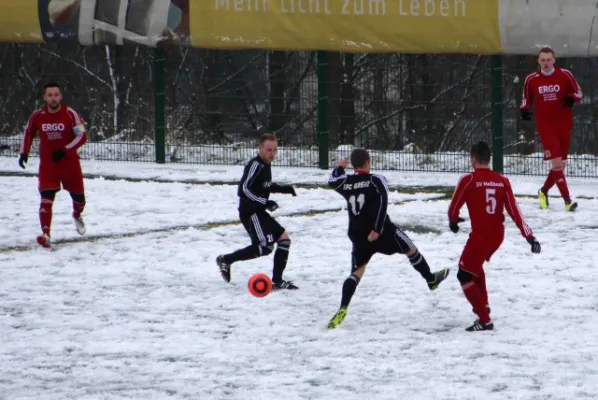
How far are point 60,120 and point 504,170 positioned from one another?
795cm

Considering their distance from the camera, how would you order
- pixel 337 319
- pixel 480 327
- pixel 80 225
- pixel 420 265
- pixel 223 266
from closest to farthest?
pixel 480 327, pixel 337 319, pixel 420 265, pixel 223 266, pixel 80 225

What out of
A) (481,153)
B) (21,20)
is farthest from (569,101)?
(21,20)

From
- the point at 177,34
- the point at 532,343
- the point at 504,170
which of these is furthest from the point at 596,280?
the point at 177,34

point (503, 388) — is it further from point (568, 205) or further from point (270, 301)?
point (568, 205)

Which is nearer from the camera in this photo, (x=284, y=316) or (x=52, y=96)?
(x=284, y=316)

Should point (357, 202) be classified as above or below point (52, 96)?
below

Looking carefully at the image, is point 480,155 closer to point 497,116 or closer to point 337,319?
point 337,319

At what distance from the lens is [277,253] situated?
39.7 ft

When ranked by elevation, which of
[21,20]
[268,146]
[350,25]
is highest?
[21,20]

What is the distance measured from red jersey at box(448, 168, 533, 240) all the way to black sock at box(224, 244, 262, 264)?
2432 millimetres

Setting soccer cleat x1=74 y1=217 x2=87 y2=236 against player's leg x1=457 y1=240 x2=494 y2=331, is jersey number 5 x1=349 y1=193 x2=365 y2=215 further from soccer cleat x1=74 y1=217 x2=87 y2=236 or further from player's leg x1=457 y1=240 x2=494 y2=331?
soccer cleat x1=74 y1=217 x2=87 y2=236

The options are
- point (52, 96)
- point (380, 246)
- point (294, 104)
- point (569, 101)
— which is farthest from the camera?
point (294, 104)

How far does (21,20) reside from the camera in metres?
20.9

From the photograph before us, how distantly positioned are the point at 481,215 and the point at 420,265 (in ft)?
3.62
